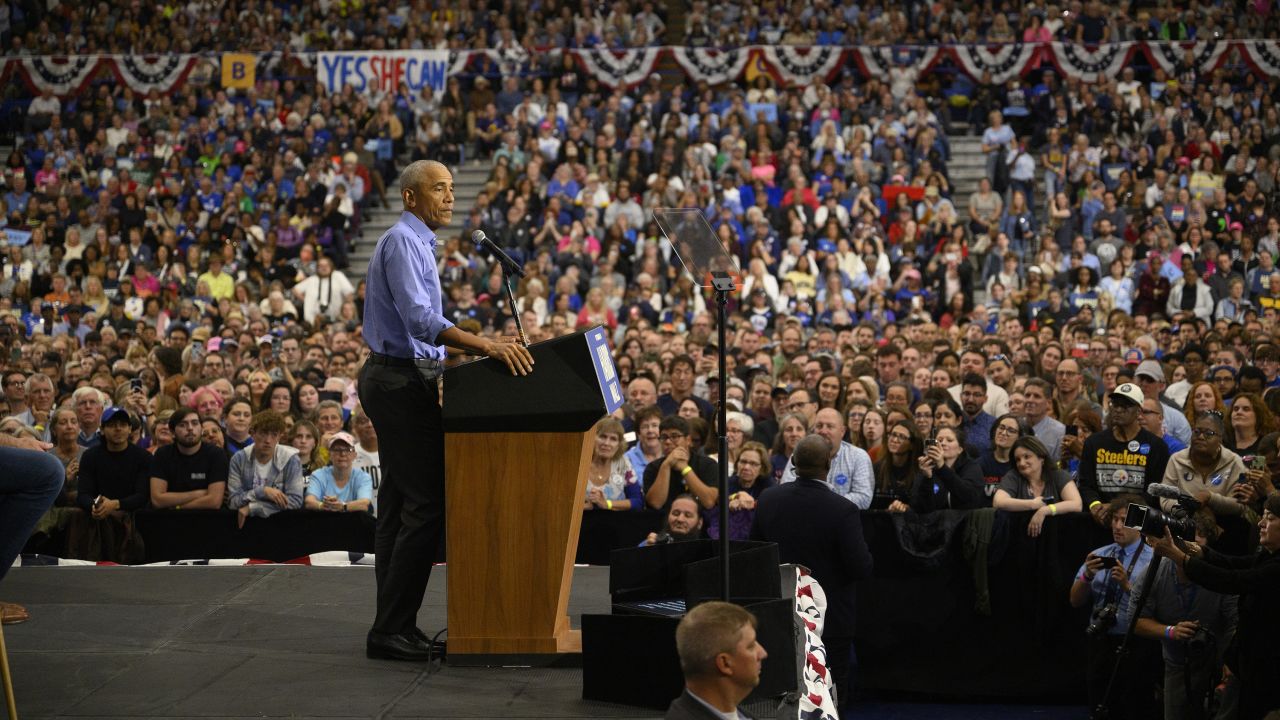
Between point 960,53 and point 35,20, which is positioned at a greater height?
point 35,20

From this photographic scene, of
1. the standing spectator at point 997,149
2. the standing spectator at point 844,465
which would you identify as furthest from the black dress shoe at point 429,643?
the standing spectator at point 997,149

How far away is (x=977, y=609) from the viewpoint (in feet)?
23.9

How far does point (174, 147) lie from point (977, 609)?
15.0 meters

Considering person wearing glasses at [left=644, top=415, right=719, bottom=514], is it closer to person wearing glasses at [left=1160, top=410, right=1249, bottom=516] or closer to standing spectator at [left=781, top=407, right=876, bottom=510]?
standing spectator at [left=781, top=407, right=876, bottom=510]

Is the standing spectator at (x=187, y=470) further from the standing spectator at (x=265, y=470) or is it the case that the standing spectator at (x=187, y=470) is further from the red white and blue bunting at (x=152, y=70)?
the red white and blue bunting at (x=152, y=70)

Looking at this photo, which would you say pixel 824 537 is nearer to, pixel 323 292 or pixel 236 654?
pixel 236 654

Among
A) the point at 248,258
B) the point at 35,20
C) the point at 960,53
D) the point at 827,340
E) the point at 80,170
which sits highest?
the point at 35,20

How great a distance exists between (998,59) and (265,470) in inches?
554

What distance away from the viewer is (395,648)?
14.1 feet

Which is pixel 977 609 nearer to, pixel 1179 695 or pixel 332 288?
pixel 1179 695

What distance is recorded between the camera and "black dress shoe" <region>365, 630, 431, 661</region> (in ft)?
14.0

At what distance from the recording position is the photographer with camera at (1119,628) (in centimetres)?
659

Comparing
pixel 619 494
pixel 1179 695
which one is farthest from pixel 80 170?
pixel 1179 695

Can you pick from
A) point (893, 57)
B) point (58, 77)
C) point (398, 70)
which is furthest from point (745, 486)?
point (58, 77)
